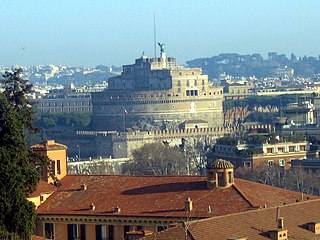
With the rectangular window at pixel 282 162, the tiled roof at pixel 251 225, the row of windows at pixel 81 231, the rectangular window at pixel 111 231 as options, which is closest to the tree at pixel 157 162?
the rectangular window at pixel 282 162

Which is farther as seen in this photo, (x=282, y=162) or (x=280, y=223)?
(x=282, y=162)

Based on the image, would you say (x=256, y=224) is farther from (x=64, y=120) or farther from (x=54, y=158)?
(x=64, y=120)

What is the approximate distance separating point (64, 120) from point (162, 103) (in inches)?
570

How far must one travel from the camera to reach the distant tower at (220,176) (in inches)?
1905

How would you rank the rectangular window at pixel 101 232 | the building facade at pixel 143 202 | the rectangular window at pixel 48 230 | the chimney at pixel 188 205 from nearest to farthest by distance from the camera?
the chimney at pixel 188 205 < the building facade at pixel 143 202 < the rectangular window at pixel 101 232 < the rectangular window at pixel 48 230

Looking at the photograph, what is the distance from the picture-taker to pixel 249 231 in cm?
3869

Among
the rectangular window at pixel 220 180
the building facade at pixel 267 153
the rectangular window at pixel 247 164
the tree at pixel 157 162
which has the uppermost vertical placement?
the rectangular window at pixel 220 180

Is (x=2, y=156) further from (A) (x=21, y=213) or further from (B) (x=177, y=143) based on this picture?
(B) (x=177, y=143)

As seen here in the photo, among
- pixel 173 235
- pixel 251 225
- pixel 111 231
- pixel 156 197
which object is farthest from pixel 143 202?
pixel 173 235

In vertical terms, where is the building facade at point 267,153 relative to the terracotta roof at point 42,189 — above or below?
below

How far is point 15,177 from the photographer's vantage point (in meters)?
45.2

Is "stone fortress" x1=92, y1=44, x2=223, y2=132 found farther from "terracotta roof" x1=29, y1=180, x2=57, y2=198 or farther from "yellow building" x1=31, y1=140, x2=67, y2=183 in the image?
"terracotta roof" x1=29, y1=180, x2=57, y2=198

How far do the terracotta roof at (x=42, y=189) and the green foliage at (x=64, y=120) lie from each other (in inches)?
4919

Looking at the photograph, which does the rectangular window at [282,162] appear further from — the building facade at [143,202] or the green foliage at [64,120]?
the green foliage at [64,120]
